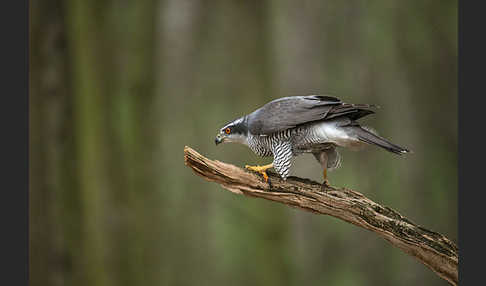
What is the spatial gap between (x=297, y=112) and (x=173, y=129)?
4.09 feet

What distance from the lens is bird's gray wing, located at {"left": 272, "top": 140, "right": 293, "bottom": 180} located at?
2.01 meters

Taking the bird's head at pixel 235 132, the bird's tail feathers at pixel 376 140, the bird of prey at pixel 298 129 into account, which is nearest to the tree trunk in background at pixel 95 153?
the bird's head at pixel 235 132

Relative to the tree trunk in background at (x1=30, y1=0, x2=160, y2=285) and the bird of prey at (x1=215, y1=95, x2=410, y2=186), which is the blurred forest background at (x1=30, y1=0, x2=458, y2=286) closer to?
the tree trunk in background at (x1=30, y1=0, x2=160, y2=285)

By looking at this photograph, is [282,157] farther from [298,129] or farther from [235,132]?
[235,132]

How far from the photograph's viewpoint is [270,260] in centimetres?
295

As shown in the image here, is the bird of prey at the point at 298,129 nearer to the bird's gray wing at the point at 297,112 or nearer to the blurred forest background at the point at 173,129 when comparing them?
the bird's gray wing at the point at 297,112

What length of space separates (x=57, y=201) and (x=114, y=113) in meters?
0.78

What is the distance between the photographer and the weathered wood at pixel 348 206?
1.88 m

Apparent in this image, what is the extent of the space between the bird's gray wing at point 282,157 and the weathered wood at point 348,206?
3.5 inches

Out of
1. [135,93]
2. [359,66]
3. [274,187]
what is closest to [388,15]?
[359,66]

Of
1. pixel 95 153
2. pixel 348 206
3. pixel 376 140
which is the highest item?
pixel 376 140

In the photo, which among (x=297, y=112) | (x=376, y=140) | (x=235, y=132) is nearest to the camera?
(x=376, y=140)

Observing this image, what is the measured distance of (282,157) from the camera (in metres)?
2.02

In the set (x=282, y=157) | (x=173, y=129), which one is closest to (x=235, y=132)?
(x=282, y=157)
